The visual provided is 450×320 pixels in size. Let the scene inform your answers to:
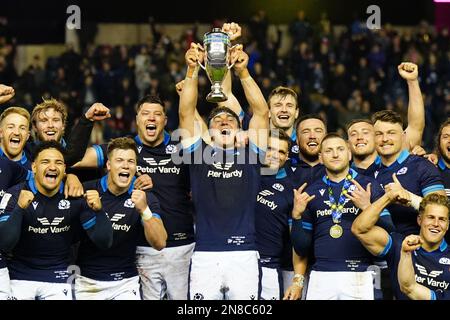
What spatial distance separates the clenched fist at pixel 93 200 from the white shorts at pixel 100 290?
0.78 metres

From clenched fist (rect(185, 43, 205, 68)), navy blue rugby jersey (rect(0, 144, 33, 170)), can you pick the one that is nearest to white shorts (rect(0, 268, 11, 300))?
navy blue rugby jersey (rect(0, 144, 33, 170))

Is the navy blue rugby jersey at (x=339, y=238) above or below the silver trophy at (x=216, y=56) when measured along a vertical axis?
below

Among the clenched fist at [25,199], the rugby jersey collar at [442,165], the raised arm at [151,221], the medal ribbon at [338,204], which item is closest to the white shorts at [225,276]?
the raised arm at [151,221]

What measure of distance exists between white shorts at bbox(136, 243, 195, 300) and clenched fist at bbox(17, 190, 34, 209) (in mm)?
1450

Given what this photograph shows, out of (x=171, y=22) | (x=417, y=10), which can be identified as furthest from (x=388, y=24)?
(x=171, y=22)

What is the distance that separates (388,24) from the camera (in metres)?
21.0

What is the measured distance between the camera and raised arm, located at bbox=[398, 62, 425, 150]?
9.31 meters

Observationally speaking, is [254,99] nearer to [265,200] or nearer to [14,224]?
[265,200]

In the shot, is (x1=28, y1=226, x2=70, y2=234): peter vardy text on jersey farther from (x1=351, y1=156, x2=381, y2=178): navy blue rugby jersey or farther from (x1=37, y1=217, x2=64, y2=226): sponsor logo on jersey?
(x1=351, y1=156, x2=381, y2=178): navy blue rugby jersey

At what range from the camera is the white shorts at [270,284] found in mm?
8938

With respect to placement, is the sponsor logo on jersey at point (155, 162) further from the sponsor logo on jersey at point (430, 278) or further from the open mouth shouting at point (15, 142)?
the sponsor logo on jersey at point (430, 278)

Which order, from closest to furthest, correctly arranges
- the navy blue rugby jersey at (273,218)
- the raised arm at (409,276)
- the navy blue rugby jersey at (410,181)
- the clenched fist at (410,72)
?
the raised arm at (409,276)
the navy blue rugby jersey at (410,181)
the navy blue rugby jersey at (273,218)
the clenched fist at (410,72)

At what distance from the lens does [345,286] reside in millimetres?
8492

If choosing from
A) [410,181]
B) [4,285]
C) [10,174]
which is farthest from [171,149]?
[410,181]
